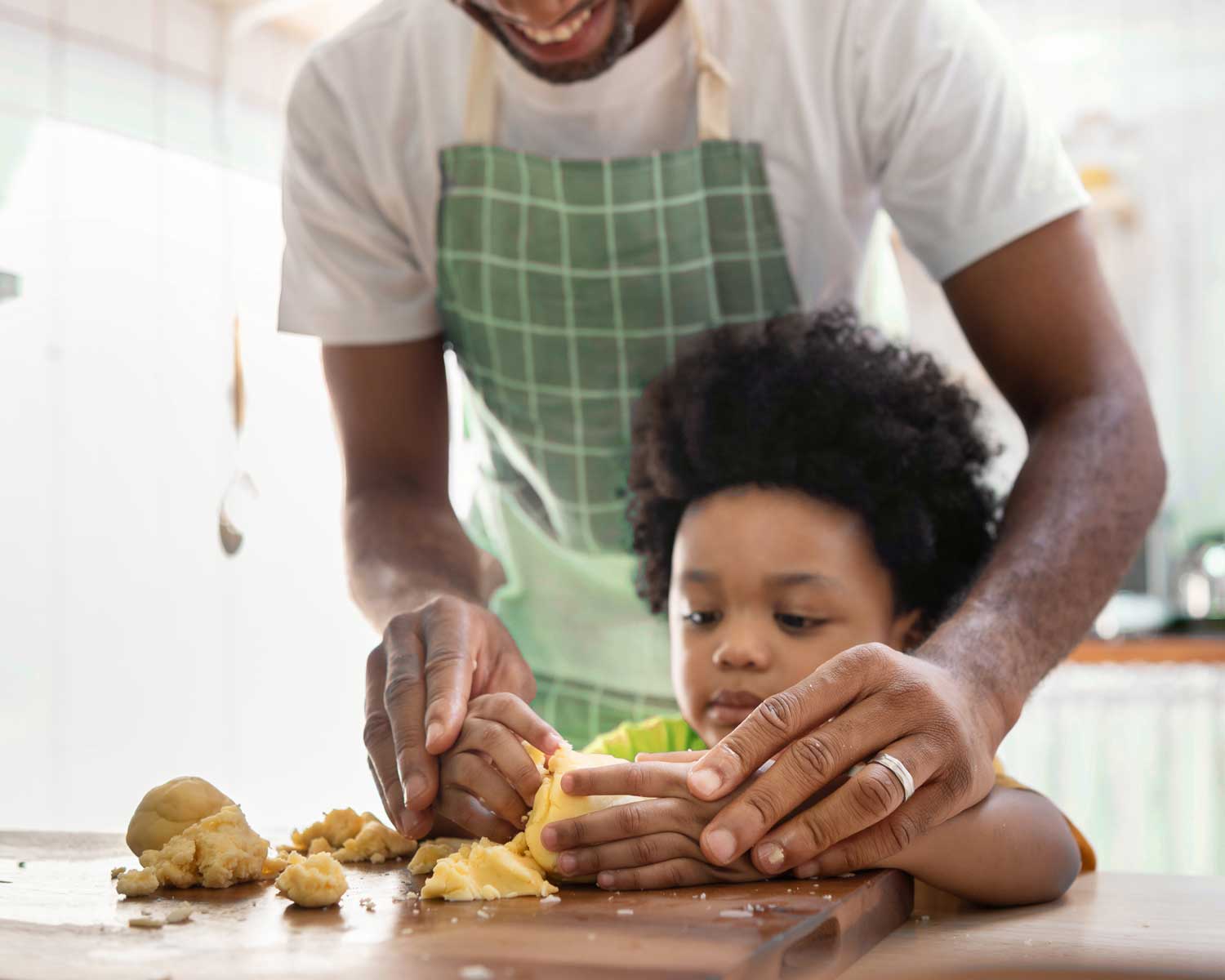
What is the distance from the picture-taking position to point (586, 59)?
1156 mm

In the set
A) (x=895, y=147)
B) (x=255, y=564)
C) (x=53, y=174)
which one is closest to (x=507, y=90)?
(x=895, y=147)

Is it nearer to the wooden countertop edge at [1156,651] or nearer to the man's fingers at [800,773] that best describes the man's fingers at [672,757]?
the man's fingers at [800,773]

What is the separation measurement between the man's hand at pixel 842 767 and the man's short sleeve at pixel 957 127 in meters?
0.54

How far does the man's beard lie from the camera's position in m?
1.14

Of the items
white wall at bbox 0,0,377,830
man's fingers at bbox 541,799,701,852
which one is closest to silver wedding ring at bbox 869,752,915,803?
man's fingers at bbox 541,799,701,852

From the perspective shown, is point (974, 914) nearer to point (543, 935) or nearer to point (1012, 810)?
point (1012, 810)

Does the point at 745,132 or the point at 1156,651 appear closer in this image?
the point at 745,132

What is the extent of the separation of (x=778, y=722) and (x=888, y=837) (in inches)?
3.9

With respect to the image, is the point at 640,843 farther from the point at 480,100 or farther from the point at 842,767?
the point at 480,100

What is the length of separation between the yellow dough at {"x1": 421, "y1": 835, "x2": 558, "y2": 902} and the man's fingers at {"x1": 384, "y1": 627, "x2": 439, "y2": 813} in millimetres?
123

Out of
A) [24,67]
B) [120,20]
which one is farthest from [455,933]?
[120,20]

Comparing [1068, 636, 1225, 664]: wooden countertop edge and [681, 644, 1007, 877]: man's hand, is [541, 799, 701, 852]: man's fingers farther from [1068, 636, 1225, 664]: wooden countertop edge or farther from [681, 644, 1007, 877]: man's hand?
[1068, 636, 1225, 664]: wooden countertop edge

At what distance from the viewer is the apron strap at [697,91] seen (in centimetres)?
122

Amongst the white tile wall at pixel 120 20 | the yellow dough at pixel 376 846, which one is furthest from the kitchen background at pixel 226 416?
the yellow dough at pixel 376 846
